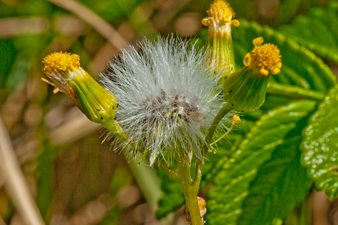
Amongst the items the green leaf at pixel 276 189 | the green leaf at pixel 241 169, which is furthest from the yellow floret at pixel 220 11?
the green leaf at pixel 276 189

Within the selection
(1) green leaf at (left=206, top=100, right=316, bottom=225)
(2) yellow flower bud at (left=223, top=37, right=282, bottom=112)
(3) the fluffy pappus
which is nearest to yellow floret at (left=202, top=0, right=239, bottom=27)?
(3) the fluffy pappus

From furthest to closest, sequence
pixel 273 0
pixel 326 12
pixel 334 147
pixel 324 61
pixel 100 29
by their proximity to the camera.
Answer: pixel 100 29 < pixel 273 0 < pixel 324 61 < pixel 326 12 < pixel 334 147

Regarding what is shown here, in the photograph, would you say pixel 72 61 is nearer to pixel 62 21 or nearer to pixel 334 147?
pixel 334 147

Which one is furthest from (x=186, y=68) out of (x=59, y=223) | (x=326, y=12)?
(x=59, y=223)

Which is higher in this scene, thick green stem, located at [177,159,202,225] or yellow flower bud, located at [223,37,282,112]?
yellow flower bud, located at [223,37,282,112]

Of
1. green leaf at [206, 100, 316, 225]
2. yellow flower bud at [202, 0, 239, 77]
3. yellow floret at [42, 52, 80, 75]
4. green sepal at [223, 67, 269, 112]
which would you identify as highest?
yellow floret at [42, 52, 80, 75]

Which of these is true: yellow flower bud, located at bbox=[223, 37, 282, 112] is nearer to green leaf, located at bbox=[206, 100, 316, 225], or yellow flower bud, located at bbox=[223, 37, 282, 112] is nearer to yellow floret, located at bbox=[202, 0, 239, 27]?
yellow floret, located at bbox=[202, 0, 239, 27]

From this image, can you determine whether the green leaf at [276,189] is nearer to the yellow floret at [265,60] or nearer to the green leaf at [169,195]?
the green leaf at [169,195]
